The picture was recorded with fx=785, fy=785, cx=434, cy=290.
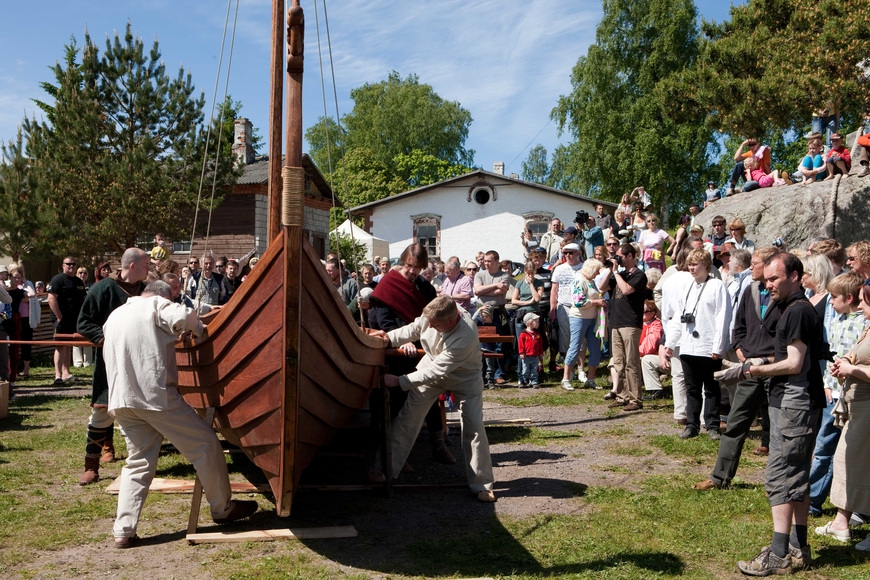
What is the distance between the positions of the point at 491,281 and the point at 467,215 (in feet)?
76.2

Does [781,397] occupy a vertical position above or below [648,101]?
below

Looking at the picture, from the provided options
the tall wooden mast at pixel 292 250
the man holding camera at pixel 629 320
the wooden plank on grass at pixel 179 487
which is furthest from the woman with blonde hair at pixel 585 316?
the tall wooden mast at pixel 292 250

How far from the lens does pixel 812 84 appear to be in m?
12.4

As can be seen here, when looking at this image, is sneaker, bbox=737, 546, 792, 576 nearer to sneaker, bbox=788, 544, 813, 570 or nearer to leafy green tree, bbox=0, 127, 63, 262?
sneaker, bbox=788, 544, 813, 570

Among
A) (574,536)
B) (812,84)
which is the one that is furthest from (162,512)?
(812,84)

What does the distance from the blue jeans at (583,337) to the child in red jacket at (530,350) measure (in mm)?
473

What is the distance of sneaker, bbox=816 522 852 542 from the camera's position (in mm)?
4660

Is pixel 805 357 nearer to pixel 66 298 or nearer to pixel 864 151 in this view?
pixel 66 298

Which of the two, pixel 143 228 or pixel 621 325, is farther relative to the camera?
pixel 143 228

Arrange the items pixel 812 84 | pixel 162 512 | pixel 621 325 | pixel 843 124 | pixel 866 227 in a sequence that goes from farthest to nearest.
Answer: pixel 843 124
pixel 866 227
pixel 812 84
pixel 621 325
pixel 162 512

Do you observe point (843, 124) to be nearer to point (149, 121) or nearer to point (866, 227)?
point (866, 227)

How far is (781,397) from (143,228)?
74.9 ft

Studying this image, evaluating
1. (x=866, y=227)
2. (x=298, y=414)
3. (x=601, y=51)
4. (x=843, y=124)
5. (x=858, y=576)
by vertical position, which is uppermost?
(x=601, y=51)

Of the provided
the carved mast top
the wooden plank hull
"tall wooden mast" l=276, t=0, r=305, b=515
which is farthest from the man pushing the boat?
the carved mast top
